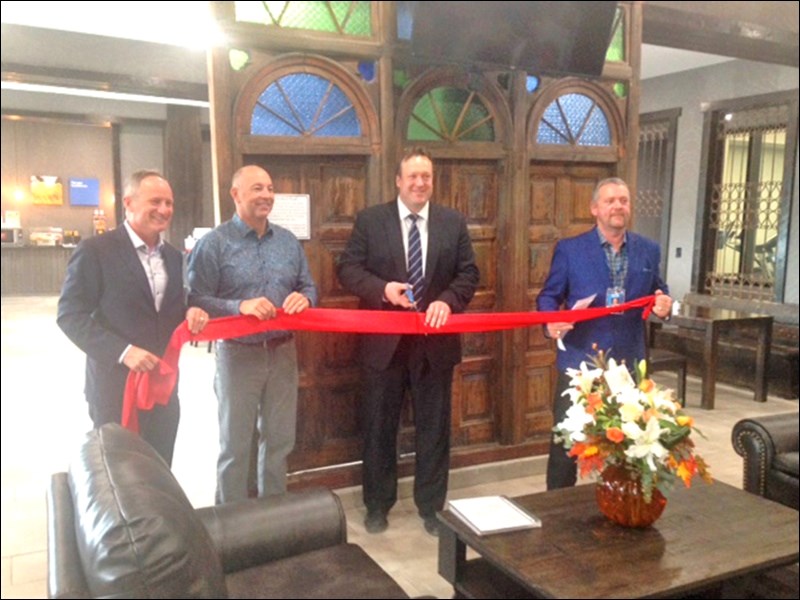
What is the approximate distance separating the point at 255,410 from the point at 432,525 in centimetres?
79

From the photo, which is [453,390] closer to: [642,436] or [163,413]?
[163,413]

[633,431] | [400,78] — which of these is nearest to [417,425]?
[633,431]

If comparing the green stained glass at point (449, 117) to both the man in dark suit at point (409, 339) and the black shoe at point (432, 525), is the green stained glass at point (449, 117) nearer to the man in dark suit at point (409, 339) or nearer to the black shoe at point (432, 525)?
the man in dark suit at point (409, 339)

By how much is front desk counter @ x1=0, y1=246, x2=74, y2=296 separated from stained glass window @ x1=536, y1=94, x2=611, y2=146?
202cm

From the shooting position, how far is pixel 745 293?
5.39 m

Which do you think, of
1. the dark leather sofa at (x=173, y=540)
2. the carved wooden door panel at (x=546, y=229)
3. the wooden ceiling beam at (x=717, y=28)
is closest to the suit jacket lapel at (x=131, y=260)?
the dark leather sofa at (x=173, y=540)

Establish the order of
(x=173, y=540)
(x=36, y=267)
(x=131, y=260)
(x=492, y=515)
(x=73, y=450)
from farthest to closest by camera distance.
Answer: (x=36, y=267) < (x=131, y=260) < (x=492, y=515) < (x=73, y=450) < (x=173, y=540)

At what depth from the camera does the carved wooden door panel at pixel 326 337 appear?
2676 mm

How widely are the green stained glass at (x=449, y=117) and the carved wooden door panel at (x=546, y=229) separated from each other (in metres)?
0.34

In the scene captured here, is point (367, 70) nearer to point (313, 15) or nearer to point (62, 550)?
point (313, 15)

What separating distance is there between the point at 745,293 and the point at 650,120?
5.93 ft

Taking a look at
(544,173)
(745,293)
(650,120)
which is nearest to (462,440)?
(544,173)

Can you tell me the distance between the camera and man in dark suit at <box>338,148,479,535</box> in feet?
8.04

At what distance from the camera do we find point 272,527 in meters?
1.61
